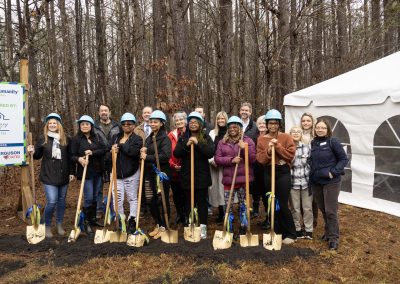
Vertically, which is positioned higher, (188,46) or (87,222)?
(188,46)

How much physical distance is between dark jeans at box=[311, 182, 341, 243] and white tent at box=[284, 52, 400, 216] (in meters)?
2.30

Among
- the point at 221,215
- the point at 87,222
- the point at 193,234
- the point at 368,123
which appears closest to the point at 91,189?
the point at 87,222

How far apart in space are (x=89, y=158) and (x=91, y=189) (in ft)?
1.63

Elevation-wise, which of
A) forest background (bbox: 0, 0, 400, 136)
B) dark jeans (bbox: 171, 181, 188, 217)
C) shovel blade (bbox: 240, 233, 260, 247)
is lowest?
shovel blade (bbox: 240, 233, 260, 247)

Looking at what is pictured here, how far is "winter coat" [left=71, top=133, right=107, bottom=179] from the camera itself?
17.1ft

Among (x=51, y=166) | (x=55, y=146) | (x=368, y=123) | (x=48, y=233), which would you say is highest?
(x=368, y=123)

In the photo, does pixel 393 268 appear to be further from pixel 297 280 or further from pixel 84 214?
pixel 84 214

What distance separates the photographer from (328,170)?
179 inches

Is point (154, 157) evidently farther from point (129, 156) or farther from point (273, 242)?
point (273, 242)

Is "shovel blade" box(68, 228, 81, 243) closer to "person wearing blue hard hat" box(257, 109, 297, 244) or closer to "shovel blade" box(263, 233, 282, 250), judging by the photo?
"shovel blade" box(263, 233, 282, 250)

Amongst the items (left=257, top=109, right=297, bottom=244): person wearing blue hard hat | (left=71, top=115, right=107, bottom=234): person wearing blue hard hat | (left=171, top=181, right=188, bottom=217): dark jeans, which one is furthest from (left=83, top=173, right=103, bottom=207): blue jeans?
(left=257, top=109, right=297, bottom=244): person wearing blue hard hat

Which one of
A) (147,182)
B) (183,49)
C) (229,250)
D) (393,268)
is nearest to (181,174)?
(147,182)

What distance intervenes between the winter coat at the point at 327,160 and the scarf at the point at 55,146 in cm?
338

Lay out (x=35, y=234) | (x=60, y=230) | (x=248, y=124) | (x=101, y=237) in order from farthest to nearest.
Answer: (x=248, y=124) → (x=60, y=230) → (x=35, y=234) → (x=101, y=237)
